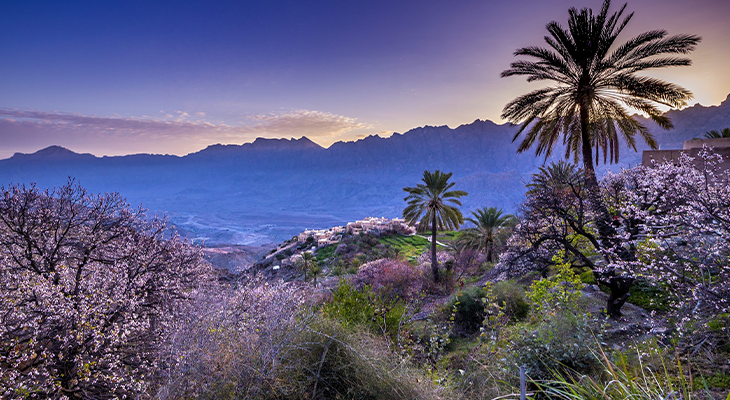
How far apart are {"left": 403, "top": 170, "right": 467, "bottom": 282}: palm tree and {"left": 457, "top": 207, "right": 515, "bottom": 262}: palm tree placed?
3.81 meters

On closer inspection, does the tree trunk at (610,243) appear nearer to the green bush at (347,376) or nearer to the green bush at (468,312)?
the green bush at (468,312)

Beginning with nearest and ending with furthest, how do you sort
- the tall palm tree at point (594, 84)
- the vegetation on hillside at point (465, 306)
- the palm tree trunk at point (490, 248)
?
the vegetation on hillside at point (465, 306), the tall palm tree at point (594, 84), the palm tree trunk at point (490, 248)

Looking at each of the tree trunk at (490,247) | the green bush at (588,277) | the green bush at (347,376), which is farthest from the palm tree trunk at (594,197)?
the tree trunk at (490,247)

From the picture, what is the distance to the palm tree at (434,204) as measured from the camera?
2223 centimetres

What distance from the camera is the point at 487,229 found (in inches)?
1014

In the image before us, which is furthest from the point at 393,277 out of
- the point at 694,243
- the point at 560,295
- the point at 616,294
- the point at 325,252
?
the point at 325,252

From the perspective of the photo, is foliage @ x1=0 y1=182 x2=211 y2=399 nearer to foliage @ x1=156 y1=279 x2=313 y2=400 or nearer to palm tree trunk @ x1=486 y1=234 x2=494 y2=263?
foliage @ x1=156 y1=279 x2=313 y2=400

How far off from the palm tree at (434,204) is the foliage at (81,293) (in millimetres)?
15245

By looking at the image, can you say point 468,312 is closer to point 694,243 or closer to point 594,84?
point 694,243

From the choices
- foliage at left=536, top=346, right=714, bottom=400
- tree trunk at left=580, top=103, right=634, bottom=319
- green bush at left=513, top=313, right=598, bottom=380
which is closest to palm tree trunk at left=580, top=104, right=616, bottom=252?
tree trunk at left=580, top=103, right=634, bottom=319

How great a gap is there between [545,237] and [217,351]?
8166 mm

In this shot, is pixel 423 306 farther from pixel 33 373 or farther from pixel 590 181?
pixel 33 373

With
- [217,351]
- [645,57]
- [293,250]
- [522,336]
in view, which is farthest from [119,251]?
[293,250]

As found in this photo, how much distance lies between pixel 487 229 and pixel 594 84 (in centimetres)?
1561
